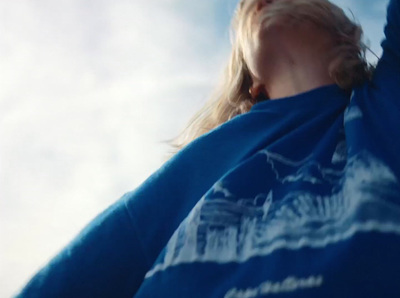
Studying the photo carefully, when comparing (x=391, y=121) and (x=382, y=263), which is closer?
(x=382, y=263)

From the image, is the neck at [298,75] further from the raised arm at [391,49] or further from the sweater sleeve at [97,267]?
the sweater sleeve at [97,267]

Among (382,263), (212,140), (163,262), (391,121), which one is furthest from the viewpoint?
(212,140)

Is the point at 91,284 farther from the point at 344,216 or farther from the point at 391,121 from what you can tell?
the point at 391,121

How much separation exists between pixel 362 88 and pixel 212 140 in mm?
303

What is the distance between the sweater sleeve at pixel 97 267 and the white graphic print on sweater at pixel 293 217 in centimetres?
7

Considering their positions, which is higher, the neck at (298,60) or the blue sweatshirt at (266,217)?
the neck at (298,60)

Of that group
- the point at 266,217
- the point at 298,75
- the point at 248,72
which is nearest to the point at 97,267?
the point at 266,217

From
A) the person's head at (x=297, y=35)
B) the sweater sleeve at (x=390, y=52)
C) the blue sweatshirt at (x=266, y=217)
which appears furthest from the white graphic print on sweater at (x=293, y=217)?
the person's head at (x=297, y=35)

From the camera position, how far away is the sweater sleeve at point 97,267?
2.57 ft

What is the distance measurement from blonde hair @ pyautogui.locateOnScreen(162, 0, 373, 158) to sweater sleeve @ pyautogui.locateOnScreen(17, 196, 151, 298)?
54 cm

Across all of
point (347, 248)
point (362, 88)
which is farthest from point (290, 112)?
point (347, 248)

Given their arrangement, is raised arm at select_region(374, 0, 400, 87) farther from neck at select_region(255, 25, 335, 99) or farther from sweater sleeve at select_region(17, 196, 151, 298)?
sweater sleeve at select_region(17, 196, 151, 298)

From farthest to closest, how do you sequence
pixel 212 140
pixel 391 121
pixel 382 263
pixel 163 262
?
1. pixel 212 140
2. pixel 391 121
3. pixel 163 262
4. pixel 382 263

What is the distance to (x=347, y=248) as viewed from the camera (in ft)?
2.13
